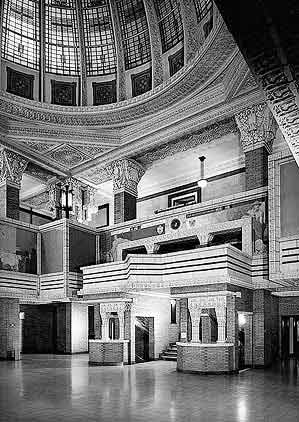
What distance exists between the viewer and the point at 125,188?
2133 centimetres

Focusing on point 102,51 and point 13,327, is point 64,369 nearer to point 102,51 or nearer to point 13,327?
point 13,327

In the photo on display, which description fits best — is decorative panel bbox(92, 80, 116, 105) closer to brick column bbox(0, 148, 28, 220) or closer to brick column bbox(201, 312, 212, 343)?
brick column bbox(0, 148, 28, 220)

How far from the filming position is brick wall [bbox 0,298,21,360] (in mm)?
19969

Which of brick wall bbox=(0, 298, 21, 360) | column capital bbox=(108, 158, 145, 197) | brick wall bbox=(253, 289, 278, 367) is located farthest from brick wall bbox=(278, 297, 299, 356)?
brick wall bbox=(0, 298, 21, 360)

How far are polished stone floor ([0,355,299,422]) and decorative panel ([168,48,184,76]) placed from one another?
11071 mm

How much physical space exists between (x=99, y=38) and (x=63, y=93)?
2.81m

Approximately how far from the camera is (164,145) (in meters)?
20.6

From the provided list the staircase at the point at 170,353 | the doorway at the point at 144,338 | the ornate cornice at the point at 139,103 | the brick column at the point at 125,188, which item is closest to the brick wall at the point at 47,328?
the doorway at the point at 144,338

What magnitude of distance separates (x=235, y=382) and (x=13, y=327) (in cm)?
1078

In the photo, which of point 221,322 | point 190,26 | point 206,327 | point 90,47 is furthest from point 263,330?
point 90,47

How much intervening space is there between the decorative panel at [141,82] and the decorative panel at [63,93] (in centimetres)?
265

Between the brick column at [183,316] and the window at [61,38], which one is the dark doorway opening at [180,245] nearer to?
the brick column at [183,316]

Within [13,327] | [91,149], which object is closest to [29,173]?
[91,149]

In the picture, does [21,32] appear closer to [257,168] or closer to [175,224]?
[175,224]
